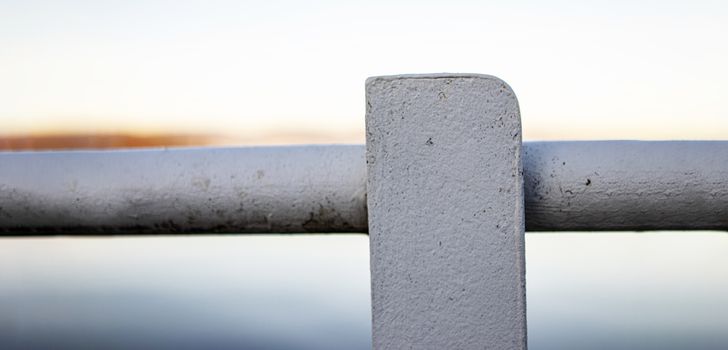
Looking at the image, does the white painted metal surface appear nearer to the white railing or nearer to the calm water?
the white railing

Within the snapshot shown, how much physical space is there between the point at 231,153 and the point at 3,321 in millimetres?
16213

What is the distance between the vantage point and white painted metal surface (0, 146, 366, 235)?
2.14 feet

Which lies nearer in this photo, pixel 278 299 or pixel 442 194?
pixel 442 194

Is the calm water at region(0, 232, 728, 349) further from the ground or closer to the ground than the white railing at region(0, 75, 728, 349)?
further from the ground

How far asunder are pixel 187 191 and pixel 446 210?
11.2 inches

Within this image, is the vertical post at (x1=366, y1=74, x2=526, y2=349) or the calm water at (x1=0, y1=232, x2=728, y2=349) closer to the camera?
the vertical post at (x1=366, y1=74, x2=526, y2=349)

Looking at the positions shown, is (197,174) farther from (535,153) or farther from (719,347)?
(719,347)

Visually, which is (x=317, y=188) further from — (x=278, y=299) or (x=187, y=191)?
(x=278, y=299)

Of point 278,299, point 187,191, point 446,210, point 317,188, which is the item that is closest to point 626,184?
point 446,210

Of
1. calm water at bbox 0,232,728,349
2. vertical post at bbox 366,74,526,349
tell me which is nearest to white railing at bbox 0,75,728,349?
vertical post at bbox 366,74,526,349

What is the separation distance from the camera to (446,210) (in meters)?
0.63

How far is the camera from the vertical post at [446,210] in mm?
623

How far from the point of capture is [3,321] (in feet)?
46.4

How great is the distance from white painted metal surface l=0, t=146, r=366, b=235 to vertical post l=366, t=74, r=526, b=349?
0.16ft
